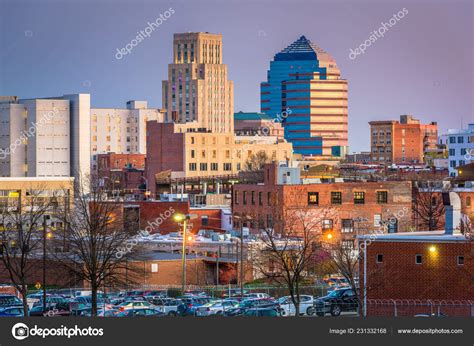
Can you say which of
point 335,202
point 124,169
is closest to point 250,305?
point 335,202

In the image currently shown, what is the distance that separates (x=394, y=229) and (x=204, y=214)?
39.7 ft

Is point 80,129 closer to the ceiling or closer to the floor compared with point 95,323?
closer to the ceiling

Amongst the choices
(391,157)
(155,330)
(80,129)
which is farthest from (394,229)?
(391,157)

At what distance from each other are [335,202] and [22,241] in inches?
975

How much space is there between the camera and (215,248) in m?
51.9

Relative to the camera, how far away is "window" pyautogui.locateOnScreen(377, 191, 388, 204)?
6222 centimetres

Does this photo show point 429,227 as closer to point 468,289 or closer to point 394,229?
point 394,229

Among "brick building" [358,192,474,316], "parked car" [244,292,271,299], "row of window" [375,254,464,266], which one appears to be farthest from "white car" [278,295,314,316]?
"parked car" [244,292,271,299]

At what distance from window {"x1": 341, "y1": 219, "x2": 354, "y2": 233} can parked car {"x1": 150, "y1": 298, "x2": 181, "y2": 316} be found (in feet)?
77.9

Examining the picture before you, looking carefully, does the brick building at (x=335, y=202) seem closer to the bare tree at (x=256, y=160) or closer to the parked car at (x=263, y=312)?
the parked car at (x=263, y=312)

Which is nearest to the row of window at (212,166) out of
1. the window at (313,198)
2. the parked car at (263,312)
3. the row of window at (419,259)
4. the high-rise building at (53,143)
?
the high-rise building at (53,143)

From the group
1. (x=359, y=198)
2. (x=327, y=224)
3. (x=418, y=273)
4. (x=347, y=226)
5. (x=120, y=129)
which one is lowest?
(x=418, y=273)

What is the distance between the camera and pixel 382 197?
62312mm

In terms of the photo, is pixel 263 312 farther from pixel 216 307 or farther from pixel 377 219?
pixel 377 219
